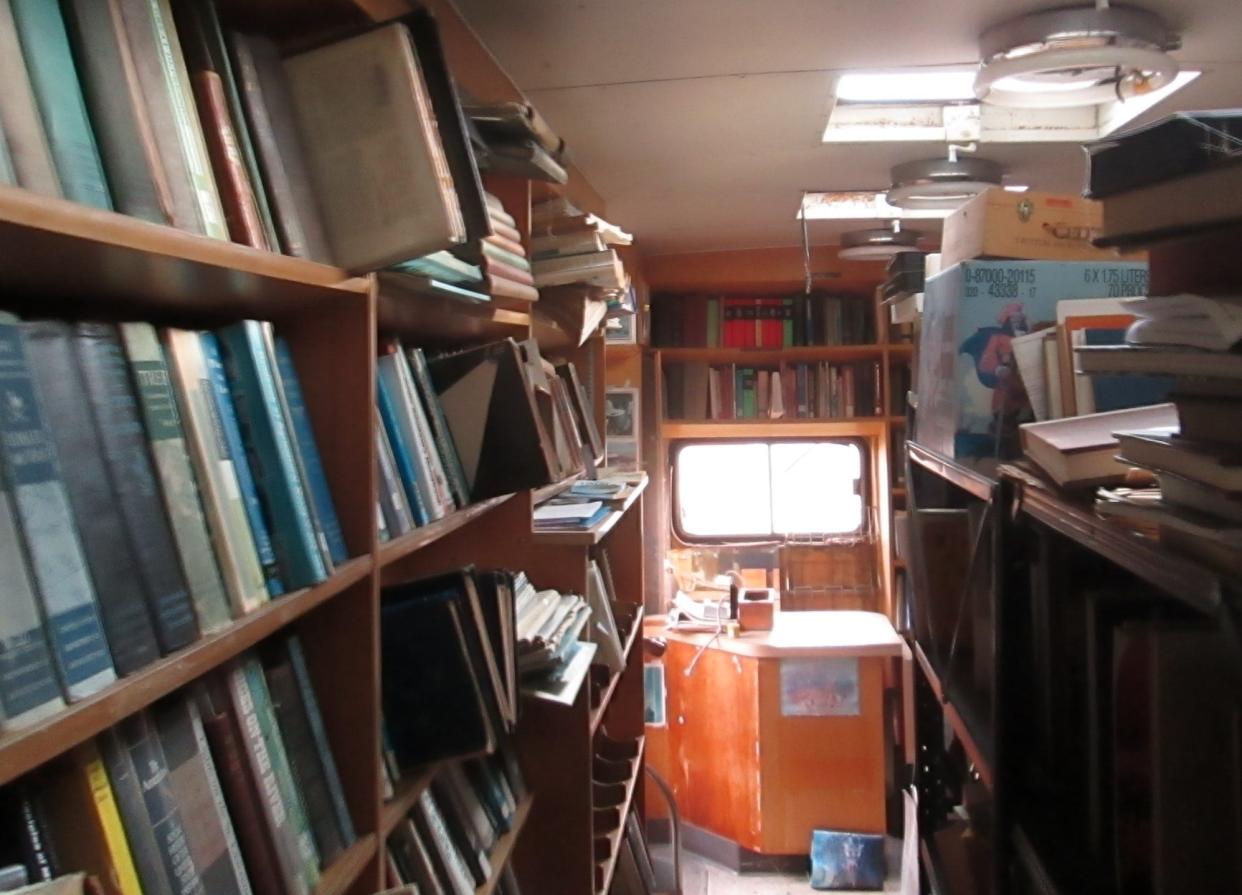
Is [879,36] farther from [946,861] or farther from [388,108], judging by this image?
[946,861]

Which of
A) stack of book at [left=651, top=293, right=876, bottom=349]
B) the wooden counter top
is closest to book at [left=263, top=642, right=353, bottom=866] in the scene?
the wooden counter top

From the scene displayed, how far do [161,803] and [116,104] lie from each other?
1.85 ft

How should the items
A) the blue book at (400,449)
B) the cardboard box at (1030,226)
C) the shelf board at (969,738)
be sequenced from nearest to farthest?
the blue book at (400,449) < the shelf board at (969,738) < the cardboard box at (1030,226)

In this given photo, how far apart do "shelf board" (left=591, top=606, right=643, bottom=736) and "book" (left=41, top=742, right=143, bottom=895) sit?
135cm

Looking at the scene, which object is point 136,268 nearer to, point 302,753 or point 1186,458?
point 302,753

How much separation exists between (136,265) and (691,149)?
1.97 m

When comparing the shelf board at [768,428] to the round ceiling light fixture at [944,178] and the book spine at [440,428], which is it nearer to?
the round ceiling light fixture at [944,178]

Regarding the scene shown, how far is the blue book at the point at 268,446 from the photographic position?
2.93 ft

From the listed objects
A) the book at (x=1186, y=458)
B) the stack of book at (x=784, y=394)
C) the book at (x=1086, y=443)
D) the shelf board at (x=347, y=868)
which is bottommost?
the shelf board at (x=347, y=868)

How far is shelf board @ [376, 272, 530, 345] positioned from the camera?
119cm

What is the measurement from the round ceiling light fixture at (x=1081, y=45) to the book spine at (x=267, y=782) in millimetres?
1596

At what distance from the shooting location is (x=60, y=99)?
68 centimetres

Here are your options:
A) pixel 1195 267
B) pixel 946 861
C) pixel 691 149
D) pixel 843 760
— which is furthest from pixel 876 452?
pixel 1195 267

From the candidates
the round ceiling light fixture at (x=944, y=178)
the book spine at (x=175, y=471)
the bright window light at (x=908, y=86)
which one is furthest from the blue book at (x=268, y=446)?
the round ceiling light fixture at (x=944, y=178)
